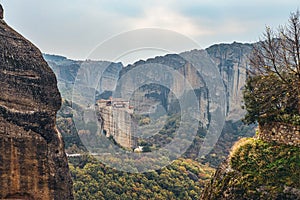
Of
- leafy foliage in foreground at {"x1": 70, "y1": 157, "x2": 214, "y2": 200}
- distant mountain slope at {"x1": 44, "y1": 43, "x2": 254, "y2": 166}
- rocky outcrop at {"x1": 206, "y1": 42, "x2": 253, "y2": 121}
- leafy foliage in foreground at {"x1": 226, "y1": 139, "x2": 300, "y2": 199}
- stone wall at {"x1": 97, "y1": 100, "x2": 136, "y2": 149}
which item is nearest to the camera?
leafy foliage in foreground at {"x1": 226, "y1": 139, "x2": 300, "y2": 199}

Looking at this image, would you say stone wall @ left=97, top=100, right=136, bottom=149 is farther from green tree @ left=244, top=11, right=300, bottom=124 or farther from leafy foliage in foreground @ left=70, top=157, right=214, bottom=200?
green tree @ left=244, top=11, right=300, bottom=124

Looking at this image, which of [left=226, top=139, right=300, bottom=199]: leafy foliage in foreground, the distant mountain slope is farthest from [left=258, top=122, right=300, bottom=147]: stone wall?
the distant mountain slope

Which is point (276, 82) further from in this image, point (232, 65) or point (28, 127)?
point (232, 65)

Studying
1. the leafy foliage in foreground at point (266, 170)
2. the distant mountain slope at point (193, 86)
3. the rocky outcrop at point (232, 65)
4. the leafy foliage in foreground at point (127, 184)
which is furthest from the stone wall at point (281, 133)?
the rocky outcrop at point (232, 65)

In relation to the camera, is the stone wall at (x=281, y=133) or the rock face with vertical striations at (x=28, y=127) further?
the rock face with vertical striations at (x=28, y=127)

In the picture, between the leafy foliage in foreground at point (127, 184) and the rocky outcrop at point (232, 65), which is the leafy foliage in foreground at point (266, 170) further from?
the rocky outcrop at point (232, 65)

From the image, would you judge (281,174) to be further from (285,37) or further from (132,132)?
(132,132)
